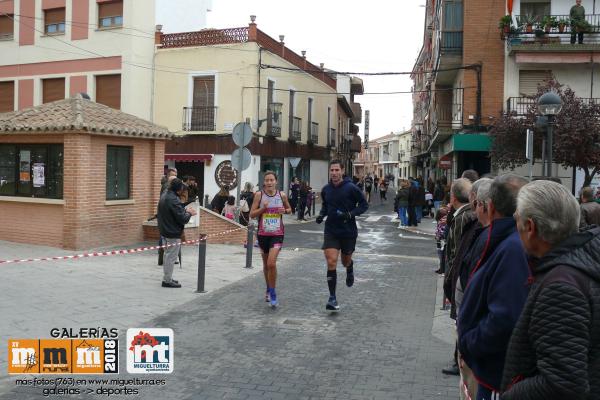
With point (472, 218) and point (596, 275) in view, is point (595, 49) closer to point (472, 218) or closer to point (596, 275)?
point (472, 218)

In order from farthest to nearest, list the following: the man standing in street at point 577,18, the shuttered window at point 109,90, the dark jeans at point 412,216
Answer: the shuttered window at point 109,90 → the man standing in street at point 577,18 → the dark jeans at point 412,216

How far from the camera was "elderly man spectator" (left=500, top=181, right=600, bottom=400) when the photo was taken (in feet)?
6.46

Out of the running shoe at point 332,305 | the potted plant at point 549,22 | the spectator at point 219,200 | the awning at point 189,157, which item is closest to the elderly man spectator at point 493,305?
the running shoe at point 332,305

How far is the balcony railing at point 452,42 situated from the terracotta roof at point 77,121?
13798 millimetres

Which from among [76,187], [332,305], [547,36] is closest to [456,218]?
[332,305]

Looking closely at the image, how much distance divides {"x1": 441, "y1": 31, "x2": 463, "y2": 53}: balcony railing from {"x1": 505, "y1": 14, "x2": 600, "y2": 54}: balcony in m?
2.00

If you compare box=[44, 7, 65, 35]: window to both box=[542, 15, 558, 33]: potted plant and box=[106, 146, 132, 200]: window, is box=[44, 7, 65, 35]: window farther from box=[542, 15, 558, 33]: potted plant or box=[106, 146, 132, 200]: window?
box=[542, 15, 558, 33]: potted plant

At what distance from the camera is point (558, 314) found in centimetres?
200

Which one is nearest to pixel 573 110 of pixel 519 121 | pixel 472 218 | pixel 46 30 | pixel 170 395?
pixel 519 121

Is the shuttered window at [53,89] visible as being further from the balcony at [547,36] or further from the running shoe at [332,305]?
the running shoe at [332,305]

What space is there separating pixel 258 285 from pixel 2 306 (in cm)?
365

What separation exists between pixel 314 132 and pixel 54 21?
48.7 ft

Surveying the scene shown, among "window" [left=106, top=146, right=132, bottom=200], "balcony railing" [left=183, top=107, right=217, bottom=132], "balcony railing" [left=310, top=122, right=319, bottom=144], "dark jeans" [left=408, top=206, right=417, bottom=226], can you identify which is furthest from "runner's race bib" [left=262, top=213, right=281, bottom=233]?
"balcony railing" [left=310, top=122, right=319, bottom=144]

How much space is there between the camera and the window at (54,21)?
26.7 m
